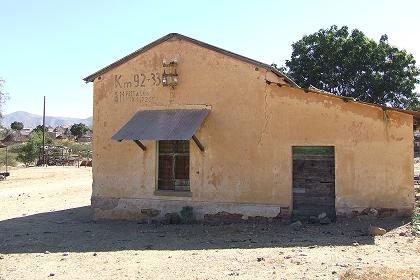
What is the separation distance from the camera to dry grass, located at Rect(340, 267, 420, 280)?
Answer: 593cm

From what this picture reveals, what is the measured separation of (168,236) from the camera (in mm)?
9836

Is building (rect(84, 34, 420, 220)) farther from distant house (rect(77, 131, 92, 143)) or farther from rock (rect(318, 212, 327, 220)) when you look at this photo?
distant house (rect(77, 131, 92, 143))

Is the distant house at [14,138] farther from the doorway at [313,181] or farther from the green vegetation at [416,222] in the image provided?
the green vegetation at [416,222]

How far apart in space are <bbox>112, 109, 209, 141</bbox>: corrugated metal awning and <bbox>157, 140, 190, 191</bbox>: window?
74 cm

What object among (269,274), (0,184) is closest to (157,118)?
(269,274)

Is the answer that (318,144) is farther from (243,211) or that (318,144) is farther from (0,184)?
(0,184)

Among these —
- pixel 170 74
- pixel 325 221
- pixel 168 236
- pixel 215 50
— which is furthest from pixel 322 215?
pixel 170 74

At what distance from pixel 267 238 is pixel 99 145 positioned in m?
5.78

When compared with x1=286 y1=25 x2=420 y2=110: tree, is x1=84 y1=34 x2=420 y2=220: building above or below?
below

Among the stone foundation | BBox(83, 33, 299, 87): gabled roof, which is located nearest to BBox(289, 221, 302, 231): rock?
the stone foundation

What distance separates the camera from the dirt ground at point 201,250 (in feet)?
22.0

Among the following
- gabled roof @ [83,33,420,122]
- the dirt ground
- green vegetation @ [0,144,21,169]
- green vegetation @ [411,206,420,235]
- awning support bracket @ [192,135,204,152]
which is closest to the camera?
the dirt ground

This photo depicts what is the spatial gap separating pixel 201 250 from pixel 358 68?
73.5ft

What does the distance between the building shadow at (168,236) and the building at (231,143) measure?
64cm
